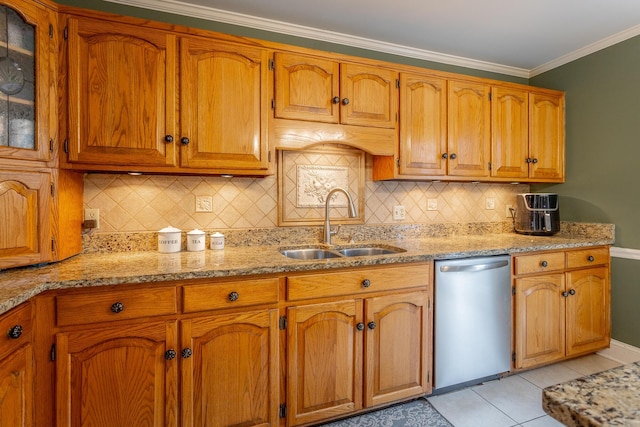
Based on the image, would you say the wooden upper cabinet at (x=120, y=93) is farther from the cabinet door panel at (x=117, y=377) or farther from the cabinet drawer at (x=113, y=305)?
the cabinet door panel at (x=117, y=377)

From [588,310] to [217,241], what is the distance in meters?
2.72

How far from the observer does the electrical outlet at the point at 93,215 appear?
1.92 meters

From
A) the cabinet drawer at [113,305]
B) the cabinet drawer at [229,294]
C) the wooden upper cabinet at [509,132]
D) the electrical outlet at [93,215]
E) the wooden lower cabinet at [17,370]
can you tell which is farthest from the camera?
the wooden upper cabinet at [509,132]

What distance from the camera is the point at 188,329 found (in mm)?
1493

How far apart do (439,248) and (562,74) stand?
210 centimetres

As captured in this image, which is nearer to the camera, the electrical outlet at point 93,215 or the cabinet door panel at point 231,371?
the cabinet door panel at point 231,371

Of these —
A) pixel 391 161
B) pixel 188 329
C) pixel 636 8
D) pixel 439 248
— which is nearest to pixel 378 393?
pixel 439 248

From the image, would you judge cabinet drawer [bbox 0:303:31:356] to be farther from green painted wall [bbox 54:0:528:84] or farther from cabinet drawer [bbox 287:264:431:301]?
green painted wall [bbox 54:0:528:84]

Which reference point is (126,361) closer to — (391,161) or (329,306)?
(329,306)

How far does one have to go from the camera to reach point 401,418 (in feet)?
6.08

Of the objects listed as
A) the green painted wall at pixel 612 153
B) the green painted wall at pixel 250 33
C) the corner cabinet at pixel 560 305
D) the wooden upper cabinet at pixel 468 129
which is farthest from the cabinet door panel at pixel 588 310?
the green painted wall at pixel 250 33

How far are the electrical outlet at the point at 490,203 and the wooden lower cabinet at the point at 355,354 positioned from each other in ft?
4.80

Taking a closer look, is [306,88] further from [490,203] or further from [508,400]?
[508,400]

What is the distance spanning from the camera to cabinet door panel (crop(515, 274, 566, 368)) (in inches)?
87.7
